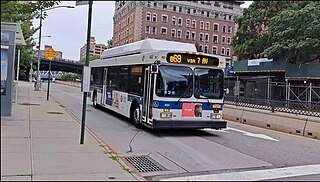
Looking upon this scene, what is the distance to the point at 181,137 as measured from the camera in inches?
499

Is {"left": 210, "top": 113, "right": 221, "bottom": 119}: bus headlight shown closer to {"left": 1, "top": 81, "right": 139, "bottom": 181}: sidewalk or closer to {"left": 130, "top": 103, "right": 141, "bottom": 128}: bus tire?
{"left": 130, "top": 103, "right": 141, "bottom": 128}: bus tire

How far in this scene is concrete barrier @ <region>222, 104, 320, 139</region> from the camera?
47.3ft

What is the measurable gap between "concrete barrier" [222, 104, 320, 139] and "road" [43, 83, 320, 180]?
54cm

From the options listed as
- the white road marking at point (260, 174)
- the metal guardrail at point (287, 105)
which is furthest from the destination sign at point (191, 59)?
the white road marking at point (260, 174)

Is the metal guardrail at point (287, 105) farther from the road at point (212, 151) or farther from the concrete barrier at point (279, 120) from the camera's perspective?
the road at point (212, 151)

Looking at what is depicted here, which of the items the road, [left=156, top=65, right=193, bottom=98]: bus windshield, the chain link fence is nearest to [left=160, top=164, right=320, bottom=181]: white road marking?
the road

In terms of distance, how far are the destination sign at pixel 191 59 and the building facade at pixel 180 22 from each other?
75573 millimetres

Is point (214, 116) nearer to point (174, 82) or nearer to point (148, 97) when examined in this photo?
point (174, 82)

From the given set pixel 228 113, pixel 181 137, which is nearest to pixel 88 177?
pixel 181 137

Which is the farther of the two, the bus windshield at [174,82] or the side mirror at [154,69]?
the bus windshield at [174,82]

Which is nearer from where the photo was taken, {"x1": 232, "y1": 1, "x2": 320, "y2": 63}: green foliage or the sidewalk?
the sidewalk

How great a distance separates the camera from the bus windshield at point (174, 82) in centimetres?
1245

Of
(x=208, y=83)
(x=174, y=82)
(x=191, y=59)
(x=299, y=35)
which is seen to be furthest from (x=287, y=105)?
(x=299, y=35)

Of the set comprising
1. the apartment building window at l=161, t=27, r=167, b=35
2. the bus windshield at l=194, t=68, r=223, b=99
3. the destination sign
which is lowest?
the bus windshield at l=194, t=68, r=223, b=99
